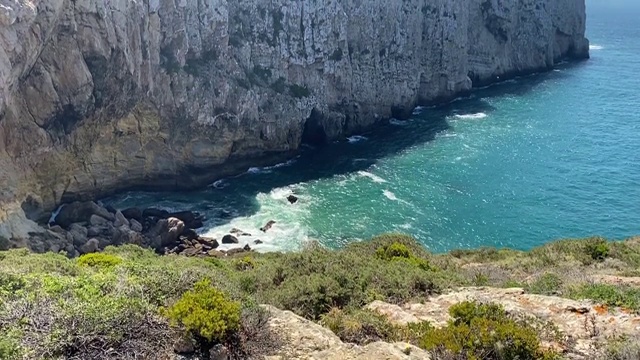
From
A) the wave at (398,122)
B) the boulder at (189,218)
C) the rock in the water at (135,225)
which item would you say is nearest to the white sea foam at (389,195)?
the boulder at (189,218)

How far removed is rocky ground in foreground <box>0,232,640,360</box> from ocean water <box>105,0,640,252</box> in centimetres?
3110

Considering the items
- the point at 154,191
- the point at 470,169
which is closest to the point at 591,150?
the point at 470,169

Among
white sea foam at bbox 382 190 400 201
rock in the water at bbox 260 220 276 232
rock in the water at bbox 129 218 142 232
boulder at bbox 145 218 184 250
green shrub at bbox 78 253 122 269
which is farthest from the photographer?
white sea foam at bbox 382 190 400 201

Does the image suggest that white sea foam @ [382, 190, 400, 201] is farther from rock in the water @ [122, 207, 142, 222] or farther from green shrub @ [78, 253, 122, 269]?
green shrub @ [78, 253, 122, 269]

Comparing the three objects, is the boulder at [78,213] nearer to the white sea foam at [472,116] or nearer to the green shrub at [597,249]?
the green shrub at [597,249]

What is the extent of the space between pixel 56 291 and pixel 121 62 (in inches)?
1705

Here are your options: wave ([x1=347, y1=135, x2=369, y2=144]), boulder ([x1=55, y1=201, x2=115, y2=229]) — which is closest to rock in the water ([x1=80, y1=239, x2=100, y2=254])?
boulder ([x1=55, y1=201, x2=115, y2=229])

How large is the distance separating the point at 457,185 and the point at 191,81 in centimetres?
3193

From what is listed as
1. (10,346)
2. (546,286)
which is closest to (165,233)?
(546,286)

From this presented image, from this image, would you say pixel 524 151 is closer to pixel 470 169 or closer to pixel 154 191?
pixel 470 169

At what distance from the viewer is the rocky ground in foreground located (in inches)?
382

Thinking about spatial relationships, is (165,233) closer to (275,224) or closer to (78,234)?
(78,234)

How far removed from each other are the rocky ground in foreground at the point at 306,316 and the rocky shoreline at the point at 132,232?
27.5 m

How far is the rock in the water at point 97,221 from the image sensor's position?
46.4m
